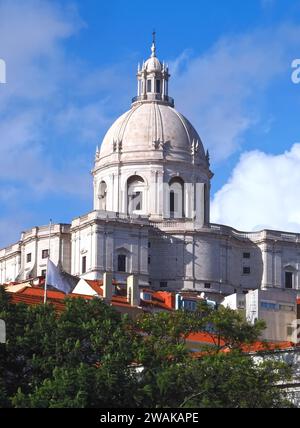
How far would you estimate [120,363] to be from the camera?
7056 centimetres

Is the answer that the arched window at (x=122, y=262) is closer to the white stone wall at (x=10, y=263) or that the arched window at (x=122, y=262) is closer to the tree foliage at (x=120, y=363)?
the white stone wall at (x=10, y=263)

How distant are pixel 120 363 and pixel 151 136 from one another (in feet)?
265

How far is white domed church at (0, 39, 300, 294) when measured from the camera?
141375 millimetres

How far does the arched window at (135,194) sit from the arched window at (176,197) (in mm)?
2551

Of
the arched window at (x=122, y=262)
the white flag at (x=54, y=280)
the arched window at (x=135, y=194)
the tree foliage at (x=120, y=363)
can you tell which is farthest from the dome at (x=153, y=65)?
the tree foliage at (x=120, y=363)

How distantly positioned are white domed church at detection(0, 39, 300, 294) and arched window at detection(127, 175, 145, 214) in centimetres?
9

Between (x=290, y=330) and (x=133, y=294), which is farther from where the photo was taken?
(x=133, y=294)

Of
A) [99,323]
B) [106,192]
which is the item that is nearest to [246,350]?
[99,323]

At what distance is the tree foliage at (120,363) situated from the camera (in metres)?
67.2

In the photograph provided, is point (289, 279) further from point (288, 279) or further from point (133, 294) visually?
point (133, 294)

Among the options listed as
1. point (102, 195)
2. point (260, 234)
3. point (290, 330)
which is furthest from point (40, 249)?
point (290, 330)
